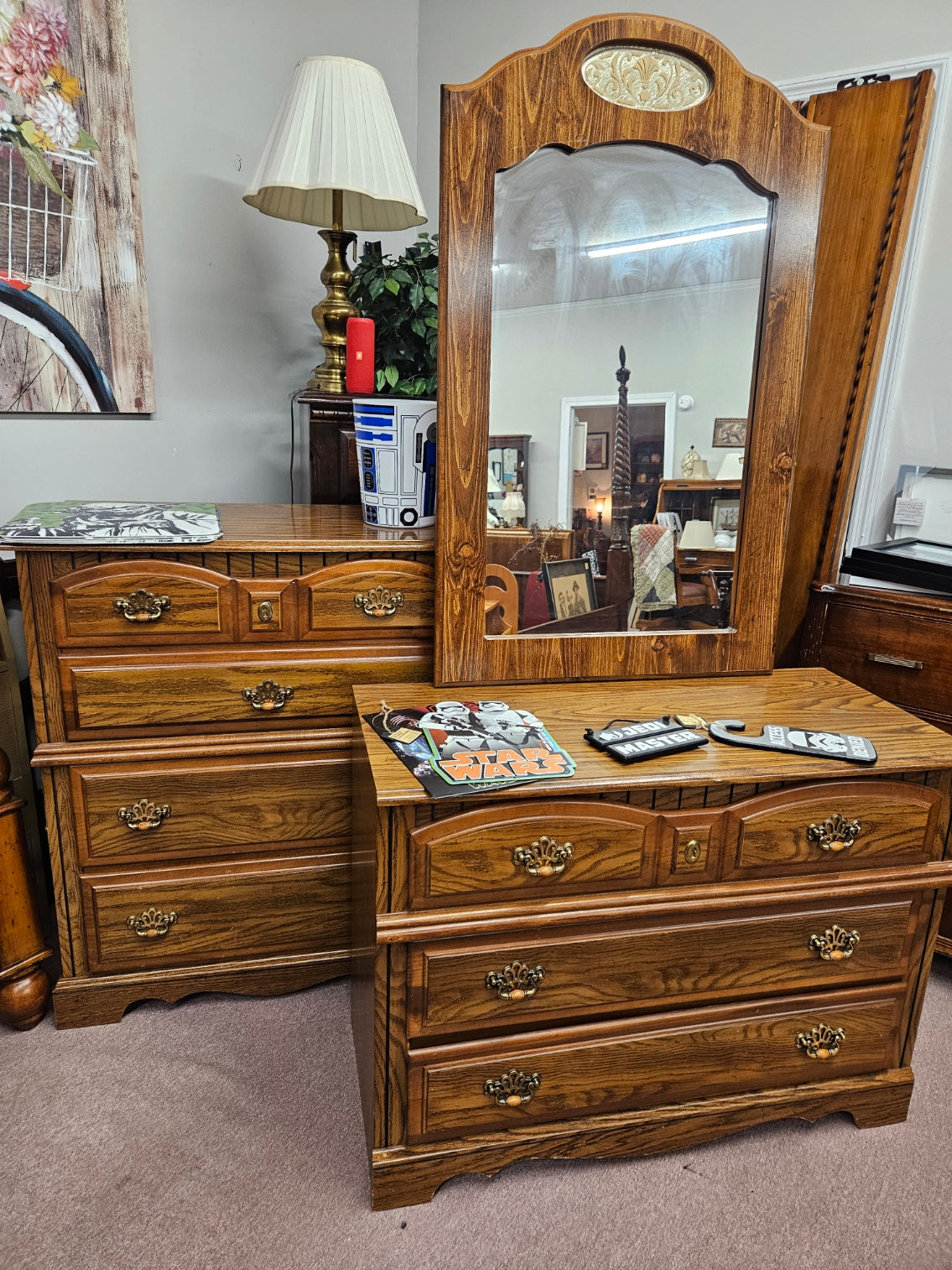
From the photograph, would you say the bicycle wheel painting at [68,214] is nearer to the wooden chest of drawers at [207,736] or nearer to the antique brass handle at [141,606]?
the wooden chest of drawers at [207,736]

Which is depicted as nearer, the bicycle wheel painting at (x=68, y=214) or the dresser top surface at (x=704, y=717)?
the dresser top surface at (x=704, y=717)

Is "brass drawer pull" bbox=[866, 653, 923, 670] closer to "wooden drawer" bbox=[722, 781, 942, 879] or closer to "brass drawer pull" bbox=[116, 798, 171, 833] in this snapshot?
"wooden drawer" bbox=[722, 781, 942, 879]

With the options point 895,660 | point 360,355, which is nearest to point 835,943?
point 895,660

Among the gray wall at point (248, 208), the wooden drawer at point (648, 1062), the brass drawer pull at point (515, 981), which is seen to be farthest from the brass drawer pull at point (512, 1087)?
the gray wall at point (248, 208)

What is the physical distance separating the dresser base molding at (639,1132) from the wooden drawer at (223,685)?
0.79 meters

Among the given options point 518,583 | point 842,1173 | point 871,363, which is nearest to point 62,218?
point 518,583

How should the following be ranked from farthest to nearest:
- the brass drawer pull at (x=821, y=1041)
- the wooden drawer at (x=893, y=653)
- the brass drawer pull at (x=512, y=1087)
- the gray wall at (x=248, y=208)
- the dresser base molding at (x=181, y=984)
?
1. the gray wall at (x=248, y=208)
2. the wooden drawer at (x=893, y=653)
3. the dresser base molding at (x=181, y=984)
4. the brass drawer pull at (x=821, y=1041)
5. the brass drawer pull at (x=512, y=1087)

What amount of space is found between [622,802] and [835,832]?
391 millimetres

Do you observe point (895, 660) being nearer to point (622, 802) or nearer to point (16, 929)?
point (622, 802)

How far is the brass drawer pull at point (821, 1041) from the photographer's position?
1420mm

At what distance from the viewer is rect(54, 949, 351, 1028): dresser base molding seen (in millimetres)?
1637

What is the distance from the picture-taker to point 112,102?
1.91m

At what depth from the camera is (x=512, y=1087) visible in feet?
4.30

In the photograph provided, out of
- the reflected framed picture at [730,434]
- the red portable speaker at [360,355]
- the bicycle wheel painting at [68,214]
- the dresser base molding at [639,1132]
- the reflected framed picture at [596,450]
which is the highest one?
the bicycle wheel painting at [68,214]
